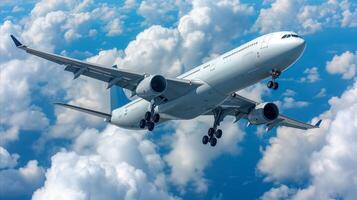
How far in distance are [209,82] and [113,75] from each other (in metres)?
9.11

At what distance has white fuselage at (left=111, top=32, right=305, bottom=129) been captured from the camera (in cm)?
4244

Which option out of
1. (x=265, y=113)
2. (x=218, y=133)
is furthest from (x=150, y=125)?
(x=265, y=113)

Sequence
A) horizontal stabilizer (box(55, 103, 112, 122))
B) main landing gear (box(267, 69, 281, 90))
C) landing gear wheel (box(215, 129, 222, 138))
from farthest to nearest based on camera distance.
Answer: landing gear wheel (box(215, 129, 222, 138)) < horizontal stabilizer (box(55, 103, 112, 122)) < main landing gear (box(267, 69, 281, 90))

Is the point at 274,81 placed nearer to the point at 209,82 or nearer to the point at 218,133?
the point at 209,82

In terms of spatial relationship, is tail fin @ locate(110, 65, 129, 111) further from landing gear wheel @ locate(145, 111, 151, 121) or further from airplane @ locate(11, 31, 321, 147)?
Answer: landing gear wheel @ locate(145, 111, 151, 121)

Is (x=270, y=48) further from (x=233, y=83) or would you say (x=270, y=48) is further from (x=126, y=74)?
(x=126, y=74)

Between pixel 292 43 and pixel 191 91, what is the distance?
1028 centimetres

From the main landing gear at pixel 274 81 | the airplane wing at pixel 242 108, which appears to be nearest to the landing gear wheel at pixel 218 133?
the airplane wing at pixel 242 108

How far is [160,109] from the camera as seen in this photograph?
5078 cm

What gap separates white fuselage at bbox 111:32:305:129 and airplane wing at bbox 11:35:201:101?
816 mm

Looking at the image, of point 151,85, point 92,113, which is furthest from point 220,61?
point 92,113

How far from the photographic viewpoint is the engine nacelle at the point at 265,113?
54.3 metres

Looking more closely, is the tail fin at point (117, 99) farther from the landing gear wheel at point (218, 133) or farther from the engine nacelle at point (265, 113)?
the engine nacelle at point (265, 113)

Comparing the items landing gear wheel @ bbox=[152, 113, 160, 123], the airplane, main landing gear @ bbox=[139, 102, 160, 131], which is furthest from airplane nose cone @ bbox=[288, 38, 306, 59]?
landing gear wheel @ bbox=[152, 113, 160, 123]
